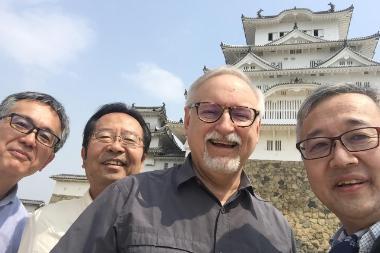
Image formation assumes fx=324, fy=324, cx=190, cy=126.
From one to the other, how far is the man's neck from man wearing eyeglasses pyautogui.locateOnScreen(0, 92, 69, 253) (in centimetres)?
159

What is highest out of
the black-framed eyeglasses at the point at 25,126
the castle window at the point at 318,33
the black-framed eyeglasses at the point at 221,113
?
the castle window at the point at 318,33

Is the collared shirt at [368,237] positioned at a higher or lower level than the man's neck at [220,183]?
lower

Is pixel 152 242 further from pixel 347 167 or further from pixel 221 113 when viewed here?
pixel 347 167

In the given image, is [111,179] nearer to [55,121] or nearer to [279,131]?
[55,121]

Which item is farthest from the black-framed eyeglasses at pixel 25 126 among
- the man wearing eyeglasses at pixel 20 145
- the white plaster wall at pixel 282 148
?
the white plaster wall at pixel 282 148

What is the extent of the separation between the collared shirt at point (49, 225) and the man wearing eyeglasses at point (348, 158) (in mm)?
1866

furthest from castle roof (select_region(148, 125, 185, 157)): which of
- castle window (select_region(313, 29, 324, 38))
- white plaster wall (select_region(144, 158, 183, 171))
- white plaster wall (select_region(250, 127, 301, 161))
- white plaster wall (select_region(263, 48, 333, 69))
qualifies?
castle window (select_region(313, 29, 324, 38))

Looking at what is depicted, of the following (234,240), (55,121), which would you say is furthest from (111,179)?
(234,240)

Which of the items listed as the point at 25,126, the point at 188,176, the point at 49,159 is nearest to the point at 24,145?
the point at 25,126

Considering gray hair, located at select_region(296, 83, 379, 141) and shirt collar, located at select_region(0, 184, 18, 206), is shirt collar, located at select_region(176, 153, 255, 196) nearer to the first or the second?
gray hair, located at select_region(296, 83, 379, 141)

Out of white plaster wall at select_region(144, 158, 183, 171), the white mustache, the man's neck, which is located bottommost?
white plaster wall at select_region(144, 158, 183, 171)

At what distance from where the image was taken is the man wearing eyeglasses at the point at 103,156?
2.56 meters

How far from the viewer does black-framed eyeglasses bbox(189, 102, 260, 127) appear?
2254mm

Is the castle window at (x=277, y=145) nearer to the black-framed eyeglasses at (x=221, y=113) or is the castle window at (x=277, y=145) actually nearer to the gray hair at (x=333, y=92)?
the gray hair at (x=333, y=92)
